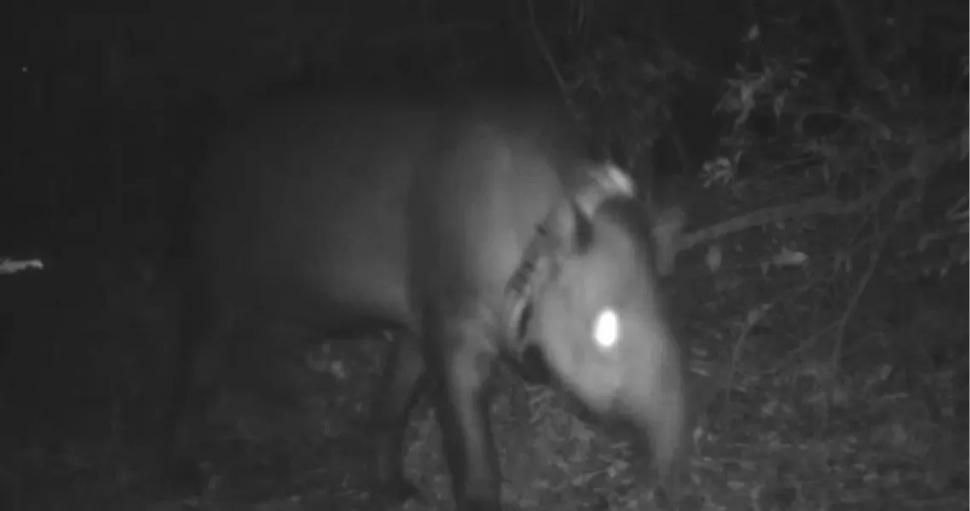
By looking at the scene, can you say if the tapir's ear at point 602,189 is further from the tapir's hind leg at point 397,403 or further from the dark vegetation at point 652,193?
the tapir's hind leg at point 397,403

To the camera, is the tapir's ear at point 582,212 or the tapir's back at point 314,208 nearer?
the tapir's ear at point 582,212

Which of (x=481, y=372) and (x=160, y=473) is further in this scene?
(x=160, y=473)

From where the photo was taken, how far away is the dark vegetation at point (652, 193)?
445 cm

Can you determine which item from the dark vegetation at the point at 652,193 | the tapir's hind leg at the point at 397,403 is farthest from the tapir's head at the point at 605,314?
the tapir's hind leg at the point at 397,403

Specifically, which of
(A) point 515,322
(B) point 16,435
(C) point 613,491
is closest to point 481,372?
(A) point 515,322

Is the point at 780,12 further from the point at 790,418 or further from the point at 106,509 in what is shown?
the point at 106,509

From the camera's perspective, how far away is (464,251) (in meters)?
4.12

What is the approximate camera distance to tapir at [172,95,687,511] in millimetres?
3949

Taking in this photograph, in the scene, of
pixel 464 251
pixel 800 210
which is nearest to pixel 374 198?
pixel 464 251

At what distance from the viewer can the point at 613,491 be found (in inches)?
177

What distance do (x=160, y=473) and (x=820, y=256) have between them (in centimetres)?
252

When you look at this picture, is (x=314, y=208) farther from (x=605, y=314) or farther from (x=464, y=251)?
(x=605, y=314)

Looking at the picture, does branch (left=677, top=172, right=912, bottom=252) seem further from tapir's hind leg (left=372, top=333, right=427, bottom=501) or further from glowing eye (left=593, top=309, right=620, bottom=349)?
tapir's hind leg (left=372, top=333, right=427, bottom=501)

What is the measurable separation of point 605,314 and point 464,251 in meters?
0.47
